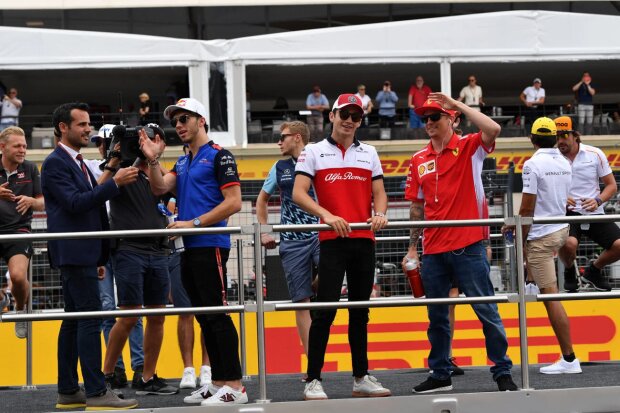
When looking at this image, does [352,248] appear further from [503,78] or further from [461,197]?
[503,78]

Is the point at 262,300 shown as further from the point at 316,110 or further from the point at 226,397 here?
the point at 316,110

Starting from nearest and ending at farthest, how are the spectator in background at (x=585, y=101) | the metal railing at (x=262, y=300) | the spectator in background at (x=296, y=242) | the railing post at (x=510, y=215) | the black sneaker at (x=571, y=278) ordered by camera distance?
the metal railing at (x=262, y=300) < the spectator in background at (x=296, y=242) < the black sneaker at (x=571, y=278) < the railing post at (x=510, y=215) < the spectator in background at (x=585, y=101)

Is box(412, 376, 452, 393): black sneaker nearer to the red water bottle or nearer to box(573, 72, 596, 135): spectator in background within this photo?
the red water bottle

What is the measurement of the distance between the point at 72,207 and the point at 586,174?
15.8 ft

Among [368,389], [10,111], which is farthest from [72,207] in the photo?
[10,111]

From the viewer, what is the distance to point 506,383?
702cm

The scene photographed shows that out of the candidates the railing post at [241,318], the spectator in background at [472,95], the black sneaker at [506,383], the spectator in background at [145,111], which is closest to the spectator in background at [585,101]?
the spectator in background at [472,95]

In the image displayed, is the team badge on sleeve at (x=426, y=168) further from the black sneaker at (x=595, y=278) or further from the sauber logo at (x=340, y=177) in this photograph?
the black sneaker at (x=595, y=278)

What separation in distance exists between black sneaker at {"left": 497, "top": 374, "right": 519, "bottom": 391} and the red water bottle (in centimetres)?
102

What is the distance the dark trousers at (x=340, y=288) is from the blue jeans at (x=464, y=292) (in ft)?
1.64

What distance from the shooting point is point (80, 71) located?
1182 inches

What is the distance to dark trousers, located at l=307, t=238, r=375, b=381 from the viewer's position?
6.94 metres

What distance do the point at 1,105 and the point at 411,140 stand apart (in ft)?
34.4

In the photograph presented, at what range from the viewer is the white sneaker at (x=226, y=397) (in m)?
6.75
